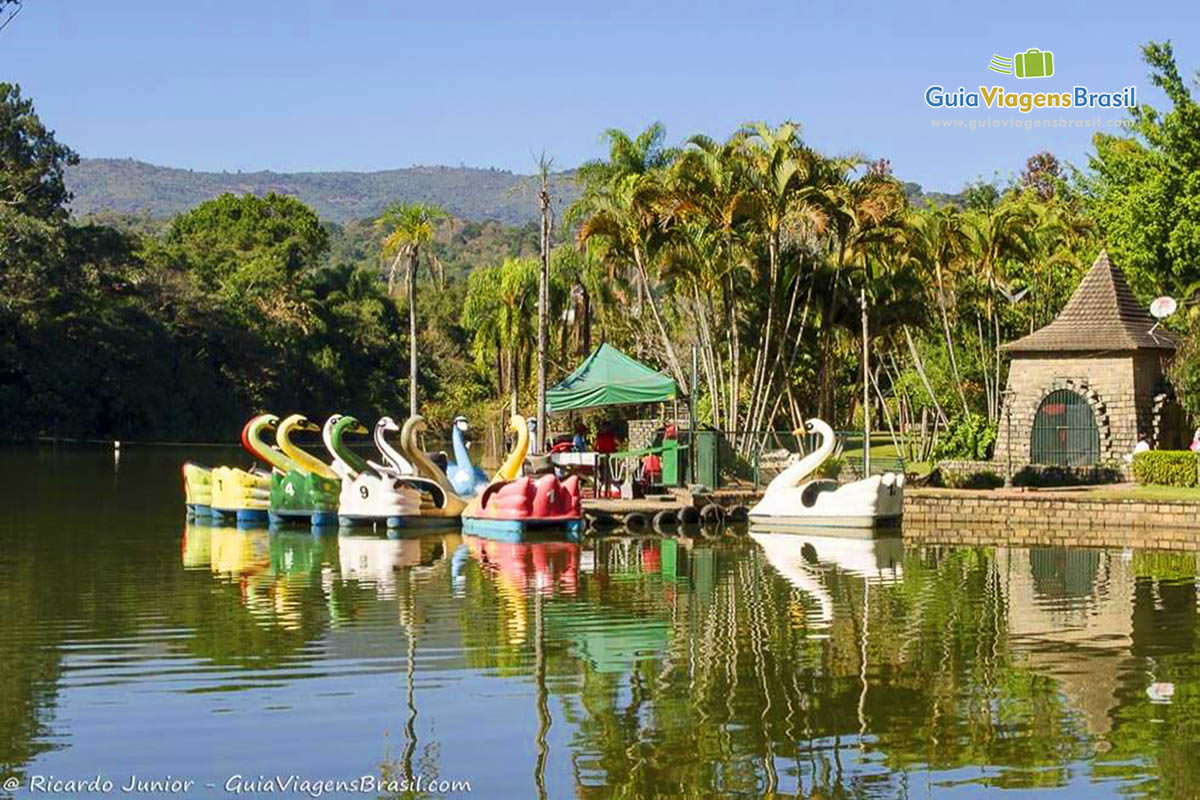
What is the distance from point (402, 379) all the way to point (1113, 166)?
54.9 m

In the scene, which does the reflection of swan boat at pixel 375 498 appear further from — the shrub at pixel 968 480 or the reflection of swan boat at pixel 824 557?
the shrub at pixel 968 480

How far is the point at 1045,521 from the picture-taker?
3400 centimetres

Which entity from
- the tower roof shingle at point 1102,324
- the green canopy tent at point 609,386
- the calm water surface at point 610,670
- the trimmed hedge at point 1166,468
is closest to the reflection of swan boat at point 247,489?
the calm water surface at point 610,670

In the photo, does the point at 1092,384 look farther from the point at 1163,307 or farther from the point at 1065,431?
the point at 1163,307

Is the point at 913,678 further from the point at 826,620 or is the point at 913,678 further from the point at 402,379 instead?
the point at 402,379

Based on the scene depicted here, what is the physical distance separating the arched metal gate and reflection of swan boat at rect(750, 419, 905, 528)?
7.52 meters

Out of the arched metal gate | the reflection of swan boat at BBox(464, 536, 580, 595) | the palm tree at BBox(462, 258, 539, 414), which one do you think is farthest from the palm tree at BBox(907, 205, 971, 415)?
the reflection of swan boat at BBox(464, 536, 580, 595)

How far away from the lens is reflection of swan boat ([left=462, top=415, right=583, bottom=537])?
31562 mm

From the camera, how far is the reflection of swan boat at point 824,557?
Answer: 25.7 meters

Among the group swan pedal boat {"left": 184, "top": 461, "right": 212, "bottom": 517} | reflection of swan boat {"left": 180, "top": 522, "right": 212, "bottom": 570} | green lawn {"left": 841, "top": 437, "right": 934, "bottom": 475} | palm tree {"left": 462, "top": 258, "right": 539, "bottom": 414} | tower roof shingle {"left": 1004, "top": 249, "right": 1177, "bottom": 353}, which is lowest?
reflection of swan boat {"left": 180, "top": 522, "right": 212, "bottom": 570}

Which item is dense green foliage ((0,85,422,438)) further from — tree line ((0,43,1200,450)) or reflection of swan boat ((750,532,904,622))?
reflection of swan boat ((750,532,904,622))

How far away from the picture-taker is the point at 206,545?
102 feet

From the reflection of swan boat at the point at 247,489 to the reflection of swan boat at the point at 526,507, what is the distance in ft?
17.5

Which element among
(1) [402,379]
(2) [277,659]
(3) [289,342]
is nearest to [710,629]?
(2) [277,659]
